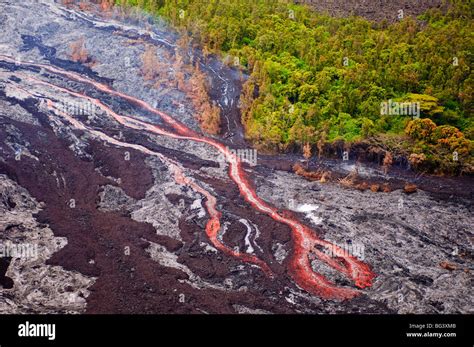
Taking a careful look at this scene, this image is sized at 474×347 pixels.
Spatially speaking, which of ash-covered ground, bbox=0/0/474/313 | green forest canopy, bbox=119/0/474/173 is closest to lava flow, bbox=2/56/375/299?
ash-covered ground, bbox=0/0/474/313

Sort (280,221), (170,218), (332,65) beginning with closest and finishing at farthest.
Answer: (170,218), (280,221), (332,65)

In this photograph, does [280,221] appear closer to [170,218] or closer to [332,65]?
[170,218]

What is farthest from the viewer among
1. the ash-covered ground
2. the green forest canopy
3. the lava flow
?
the green forest canopy

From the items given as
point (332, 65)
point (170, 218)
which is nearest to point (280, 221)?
point (170, 218)

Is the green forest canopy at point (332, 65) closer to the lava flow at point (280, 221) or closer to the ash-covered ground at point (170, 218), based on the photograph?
the ash-covered ground at point (170, 218)

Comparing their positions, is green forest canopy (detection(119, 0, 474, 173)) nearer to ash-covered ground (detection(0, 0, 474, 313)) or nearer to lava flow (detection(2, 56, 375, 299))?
ash-covered ground (detection(0, 0, 474, 313))

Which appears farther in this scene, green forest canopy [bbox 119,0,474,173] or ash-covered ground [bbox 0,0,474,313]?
green forest canopy [bbox 119,0,474,173]
